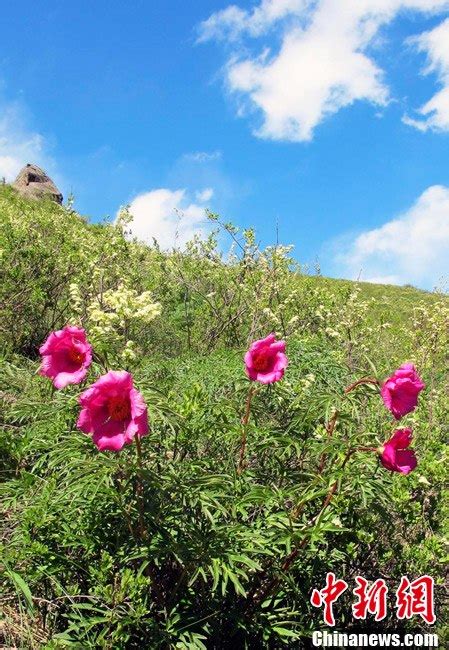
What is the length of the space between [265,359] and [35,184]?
3244 cm

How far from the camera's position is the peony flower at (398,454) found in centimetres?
263

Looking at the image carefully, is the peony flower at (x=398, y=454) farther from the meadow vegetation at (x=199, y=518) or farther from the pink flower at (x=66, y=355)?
the pink flower at (x=66, y=355)

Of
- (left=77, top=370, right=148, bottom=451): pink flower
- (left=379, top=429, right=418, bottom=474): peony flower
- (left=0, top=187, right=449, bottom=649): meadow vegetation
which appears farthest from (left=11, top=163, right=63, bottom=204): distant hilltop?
(left=379, top=429, right=418, bottom=474): peony flower

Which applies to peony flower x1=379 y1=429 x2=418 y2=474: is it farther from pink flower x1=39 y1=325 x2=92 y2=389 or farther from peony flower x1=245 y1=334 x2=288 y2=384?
pink flower x1=39 y1=325 x2=92 y2=389

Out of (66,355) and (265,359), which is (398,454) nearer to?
(265,359)

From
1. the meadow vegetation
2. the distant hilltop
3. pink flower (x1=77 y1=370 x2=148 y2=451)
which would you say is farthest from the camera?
the distant hilltop

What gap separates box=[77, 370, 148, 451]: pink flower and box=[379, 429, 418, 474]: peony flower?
101cm

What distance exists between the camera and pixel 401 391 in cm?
270

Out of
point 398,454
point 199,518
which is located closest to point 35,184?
point 199,518

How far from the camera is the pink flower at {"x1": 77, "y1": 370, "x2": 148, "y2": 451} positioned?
2.32 m

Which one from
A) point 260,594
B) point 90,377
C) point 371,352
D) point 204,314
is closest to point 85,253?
point 204,314

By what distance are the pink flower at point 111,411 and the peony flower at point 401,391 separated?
1031 millimetres

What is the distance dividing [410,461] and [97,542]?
150 cm

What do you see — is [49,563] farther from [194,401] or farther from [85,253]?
[85,253]
